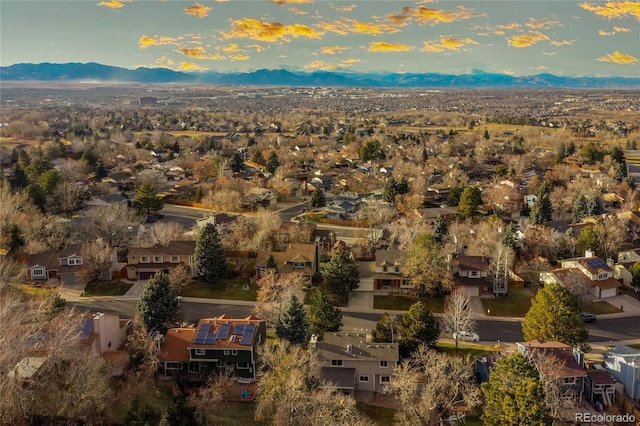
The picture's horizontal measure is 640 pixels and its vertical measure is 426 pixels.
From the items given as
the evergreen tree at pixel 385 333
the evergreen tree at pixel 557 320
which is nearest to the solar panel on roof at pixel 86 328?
the evergreen tree at pixel 385 333

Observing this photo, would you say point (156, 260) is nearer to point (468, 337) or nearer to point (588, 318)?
point (468, 337)

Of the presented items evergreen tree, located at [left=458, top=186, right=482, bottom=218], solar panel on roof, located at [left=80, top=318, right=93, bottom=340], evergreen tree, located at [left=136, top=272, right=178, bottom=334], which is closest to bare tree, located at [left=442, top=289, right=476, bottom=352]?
evergreen tree, located at [left=136, top=272, right=178, bottom=334]

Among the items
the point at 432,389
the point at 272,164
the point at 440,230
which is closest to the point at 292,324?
the point at 432,389

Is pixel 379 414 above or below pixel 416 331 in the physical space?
below

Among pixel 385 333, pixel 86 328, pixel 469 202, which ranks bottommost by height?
pixel 385 333

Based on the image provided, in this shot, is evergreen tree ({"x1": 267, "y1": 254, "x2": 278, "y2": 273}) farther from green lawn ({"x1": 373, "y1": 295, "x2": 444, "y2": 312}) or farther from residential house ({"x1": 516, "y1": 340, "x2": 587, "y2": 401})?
residential house ({"x1": 516, "y1": 340, "x2": 587, "y2": 401})

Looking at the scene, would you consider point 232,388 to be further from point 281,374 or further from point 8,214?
point 8,214
